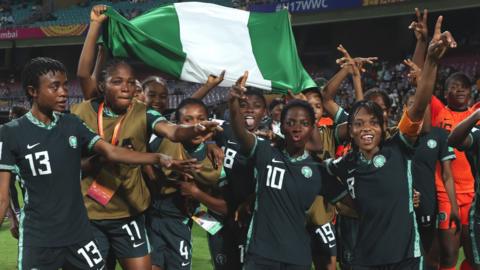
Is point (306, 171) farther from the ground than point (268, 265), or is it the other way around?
point (306, 171)

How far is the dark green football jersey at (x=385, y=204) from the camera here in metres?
3.66

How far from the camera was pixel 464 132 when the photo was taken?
396cm

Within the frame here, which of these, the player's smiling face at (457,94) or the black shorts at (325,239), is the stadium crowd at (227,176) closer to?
the black shorts at (325,239)

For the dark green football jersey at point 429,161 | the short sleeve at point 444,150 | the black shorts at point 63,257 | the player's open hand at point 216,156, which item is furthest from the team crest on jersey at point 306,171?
the short sleeve at point 444,150

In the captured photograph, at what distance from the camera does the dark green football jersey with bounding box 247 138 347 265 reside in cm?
375

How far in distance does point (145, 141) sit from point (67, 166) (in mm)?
766

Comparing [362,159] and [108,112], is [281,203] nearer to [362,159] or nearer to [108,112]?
[362,159]

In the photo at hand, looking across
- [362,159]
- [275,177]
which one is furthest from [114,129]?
[362,159]

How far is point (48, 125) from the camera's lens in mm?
3668

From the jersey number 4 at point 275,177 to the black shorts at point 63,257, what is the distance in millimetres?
1114

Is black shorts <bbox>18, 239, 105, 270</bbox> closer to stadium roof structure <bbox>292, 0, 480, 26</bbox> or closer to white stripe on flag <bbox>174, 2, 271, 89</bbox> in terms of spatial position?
white stripe on flag <bbox>174, 2, 271, 89</bbox>

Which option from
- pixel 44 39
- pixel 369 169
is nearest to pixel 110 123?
pixel 369 169

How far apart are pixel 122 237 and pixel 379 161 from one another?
1.77 metres

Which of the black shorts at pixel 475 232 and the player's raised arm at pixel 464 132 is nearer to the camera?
the player's raised arm at pixel 464 132
